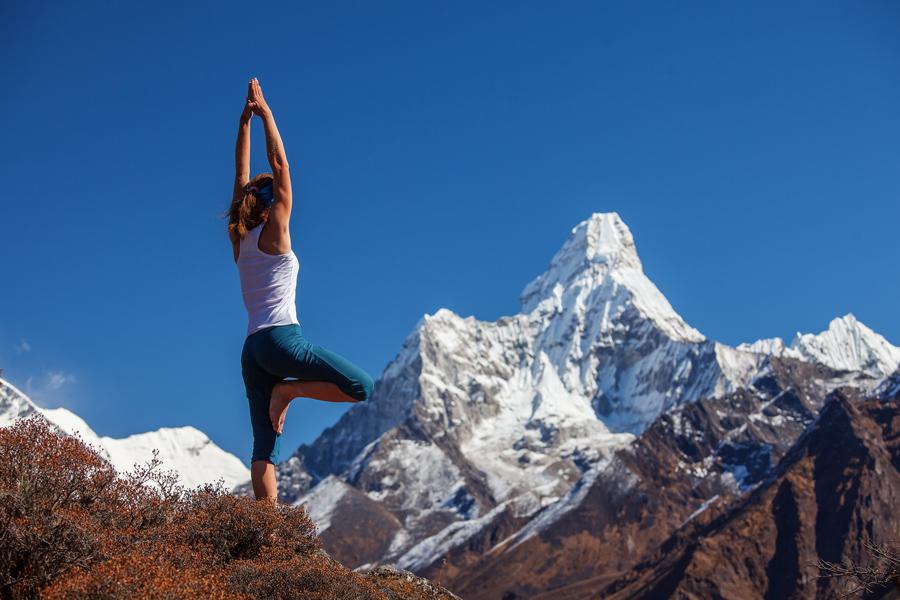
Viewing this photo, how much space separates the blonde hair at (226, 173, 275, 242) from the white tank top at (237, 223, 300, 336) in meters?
0.09


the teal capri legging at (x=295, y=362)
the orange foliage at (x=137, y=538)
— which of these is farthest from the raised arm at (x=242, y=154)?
the orange foliage at (x=137, y=538)

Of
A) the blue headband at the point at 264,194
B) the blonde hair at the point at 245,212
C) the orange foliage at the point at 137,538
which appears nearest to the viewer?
the orange foliage at the point at 137,538

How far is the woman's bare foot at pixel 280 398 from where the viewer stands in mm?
12211

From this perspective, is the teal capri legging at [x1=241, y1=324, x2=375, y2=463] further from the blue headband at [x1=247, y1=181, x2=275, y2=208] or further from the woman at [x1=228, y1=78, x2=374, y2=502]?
the blue headband at [x1=247, y1=181, x2=275, y2=208]

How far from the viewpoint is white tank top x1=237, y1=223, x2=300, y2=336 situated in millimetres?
11844

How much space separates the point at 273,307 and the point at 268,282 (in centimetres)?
25

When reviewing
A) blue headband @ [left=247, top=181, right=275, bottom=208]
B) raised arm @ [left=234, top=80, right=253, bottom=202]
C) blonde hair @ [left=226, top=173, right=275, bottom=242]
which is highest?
raised arm @ [left=234, top=80, right=253, bottom=202]

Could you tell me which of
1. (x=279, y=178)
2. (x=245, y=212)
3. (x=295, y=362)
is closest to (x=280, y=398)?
(x=295, y=362)

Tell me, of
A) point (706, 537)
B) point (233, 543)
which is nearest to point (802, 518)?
point (706, 537)

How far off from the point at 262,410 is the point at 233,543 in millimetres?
1546

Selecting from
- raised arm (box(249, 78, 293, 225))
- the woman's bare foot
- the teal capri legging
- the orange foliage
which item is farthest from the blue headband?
the orange foliage

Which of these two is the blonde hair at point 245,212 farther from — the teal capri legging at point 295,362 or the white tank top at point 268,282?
the teal capri legging at point 295,362

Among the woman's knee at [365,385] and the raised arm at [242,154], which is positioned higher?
the raised arm at [242,154]

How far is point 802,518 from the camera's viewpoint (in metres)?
194
